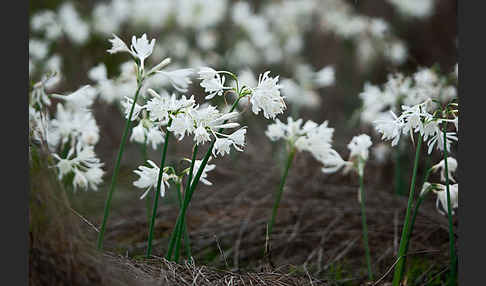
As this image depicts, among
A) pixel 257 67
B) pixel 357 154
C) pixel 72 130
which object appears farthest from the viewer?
pixel 257 67

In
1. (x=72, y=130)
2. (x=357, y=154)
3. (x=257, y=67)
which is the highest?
(x=257, y=67)

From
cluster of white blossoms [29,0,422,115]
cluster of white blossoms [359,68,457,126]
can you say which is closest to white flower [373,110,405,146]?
cluster of white blossoms [359,68,457,126]

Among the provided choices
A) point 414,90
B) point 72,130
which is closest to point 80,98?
point 72,130

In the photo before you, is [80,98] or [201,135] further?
[80,98]

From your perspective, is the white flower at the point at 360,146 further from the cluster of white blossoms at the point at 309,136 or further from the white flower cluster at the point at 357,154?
the cluster of white blossoms at the point at 309,136

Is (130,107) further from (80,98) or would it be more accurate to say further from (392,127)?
(392,127)

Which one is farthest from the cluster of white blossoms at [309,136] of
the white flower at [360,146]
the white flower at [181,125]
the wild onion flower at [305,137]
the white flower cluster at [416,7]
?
the white flower cluster at [416,7]

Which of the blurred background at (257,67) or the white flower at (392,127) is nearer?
the white flower at (392,127)
